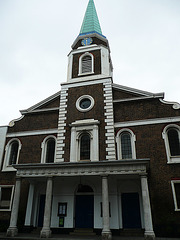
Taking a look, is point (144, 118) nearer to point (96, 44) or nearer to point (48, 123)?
point (48, 123)

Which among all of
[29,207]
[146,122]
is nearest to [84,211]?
[29,207]

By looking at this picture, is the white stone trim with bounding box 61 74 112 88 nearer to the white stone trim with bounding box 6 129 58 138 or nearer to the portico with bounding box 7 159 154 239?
the white stone trim with bounding box 6 129 58 138

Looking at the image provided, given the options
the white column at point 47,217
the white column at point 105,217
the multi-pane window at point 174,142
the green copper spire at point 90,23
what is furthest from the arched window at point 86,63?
the white column at point 105,217

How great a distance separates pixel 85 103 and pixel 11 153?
27.4ft

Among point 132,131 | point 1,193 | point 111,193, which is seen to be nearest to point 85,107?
point 132,131

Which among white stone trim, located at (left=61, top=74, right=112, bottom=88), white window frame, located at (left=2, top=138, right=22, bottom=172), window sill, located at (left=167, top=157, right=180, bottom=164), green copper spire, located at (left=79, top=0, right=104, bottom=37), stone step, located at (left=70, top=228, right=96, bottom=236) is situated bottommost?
stone step, located at (left=70, top=228, right=96, bottom=236)

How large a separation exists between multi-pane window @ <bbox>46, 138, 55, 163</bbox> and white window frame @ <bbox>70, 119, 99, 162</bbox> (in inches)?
88.7

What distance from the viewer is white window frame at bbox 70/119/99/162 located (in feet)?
54.8

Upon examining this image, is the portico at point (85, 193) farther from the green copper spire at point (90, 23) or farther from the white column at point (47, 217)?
the green copper spire at point (90, 23)

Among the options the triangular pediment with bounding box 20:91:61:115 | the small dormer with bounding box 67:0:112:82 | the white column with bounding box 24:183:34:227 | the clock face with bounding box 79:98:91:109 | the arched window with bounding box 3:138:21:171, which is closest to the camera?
the white column with bounding box 24:183:34:227

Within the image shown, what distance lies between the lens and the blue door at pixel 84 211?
15414mm

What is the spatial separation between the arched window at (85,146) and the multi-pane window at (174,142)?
646cm

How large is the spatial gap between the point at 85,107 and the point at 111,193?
25.4 feet

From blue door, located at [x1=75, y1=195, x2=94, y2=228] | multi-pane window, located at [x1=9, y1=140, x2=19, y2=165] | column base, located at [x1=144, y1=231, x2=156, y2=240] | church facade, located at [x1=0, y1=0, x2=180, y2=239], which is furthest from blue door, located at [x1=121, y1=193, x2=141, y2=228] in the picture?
multi-pane window, located at [x1=9, y1=140, x2=19, y2=165]
